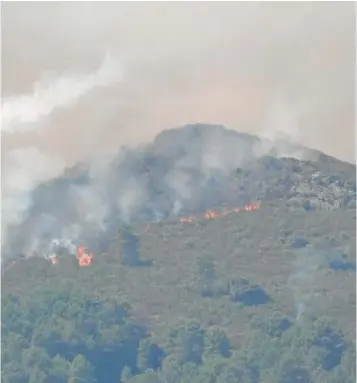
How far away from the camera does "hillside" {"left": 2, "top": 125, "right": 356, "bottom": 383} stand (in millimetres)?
41406

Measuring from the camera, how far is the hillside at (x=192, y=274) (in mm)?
41406

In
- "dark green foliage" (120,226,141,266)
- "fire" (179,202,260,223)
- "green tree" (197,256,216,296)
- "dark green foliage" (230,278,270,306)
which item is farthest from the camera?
"fire" (179,202,260,223)

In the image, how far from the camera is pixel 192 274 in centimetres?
5259

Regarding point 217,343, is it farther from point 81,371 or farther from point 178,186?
point 178,186

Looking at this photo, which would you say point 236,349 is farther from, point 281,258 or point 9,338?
point 281,258

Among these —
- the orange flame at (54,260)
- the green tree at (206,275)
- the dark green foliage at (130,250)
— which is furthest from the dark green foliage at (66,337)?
the dark green foliage at (130,250)

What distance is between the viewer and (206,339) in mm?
Answer: 43719

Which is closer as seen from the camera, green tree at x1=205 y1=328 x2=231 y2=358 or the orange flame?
green tree at x1=205 y1=328 x2=231 y2=358

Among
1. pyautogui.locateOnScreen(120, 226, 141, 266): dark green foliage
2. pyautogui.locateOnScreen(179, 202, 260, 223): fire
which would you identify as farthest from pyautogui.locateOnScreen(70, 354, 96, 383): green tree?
pyautogui.locateOnScreen(179, 202, 260, 223): fire

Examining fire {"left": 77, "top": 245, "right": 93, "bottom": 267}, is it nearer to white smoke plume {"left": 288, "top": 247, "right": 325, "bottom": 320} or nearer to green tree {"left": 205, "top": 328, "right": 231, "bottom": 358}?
white smoke plume {"left": 288, "top": 247, "right": 325, "bottom": 320}

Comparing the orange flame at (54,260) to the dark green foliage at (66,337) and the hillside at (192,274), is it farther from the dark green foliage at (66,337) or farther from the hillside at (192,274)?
the dark green foliage at (66,337)

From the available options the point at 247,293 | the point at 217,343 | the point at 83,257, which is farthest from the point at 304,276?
the point at 217,343

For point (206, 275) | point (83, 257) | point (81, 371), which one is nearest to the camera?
point (81, 371)

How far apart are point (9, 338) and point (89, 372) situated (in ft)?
10.3
